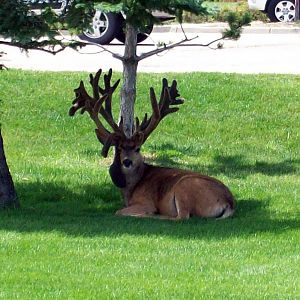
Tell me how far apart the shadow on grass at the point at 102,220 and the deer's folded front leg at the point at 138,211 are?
0.13 m

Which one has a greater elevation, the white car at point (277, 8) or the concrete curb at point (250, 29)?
the white car at point (277, 8)

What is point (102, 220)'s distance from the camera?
36.9ft

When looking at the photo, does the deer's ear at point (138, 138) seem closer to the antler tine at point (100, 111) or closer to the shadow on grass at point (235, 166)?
the antler tine at point (100, 111)

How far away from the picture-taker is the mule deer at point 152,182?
11.5m

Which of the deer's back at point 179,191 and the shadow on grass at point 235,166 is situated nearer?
the deer's back at point 179,191

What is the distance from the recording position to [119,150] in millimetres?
11992

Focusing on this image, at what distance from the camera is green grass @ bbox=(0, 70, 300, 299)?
27.6ft

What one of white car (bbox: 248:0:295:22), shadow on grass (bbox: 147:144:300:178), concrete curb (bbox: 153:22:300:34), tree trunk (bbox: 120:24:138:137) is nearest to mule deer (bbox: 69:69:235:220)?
tree trunk (bbox: 120:24:138:137)

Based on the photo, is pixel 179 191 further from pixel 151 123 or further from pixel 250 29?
pixel 250 29

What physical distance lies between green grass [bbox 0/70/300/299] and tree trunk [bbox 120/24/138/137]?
0.71 m

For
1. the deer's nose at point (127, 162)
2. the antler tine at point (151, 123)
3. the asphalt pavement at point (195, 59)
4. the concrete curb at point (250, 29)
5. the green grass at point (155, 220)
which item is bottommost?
the green grass at point (155, 220)

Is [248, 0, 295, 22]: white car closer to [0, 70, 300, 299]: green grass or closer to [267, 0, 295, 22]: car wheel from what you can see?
[267, 0, 295, 22]: car wheel

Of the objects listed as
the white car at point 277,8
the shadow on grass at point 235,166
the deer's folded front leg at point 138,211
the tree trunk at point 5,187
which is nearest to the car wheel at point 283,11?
the white car at point 277,8

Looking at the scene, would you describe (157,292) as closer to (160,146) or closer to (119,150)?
(119,150)
